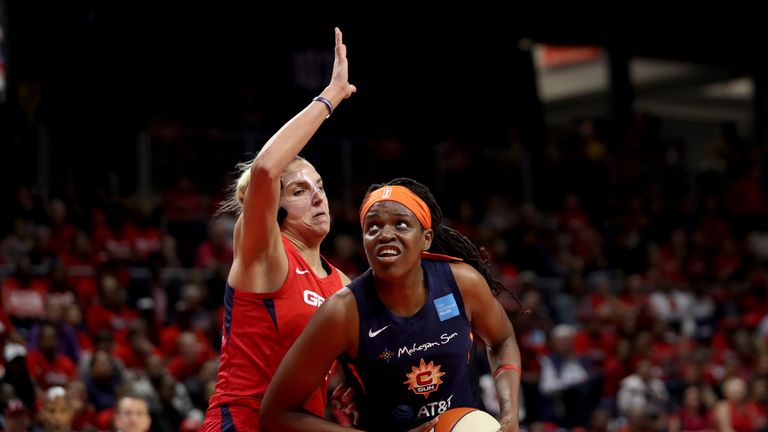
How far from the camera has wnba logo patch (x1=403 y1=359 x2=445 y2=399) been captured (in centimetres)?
408

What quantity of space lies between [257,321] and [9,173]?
30.6 feet

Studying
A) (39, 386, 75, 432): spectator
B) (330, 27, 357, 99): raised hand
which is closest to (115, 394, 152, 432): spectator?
(39, 386, 75, 432): spectator

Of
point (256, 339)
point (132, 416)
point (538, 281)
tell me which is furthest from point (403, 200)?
point (538, 281)

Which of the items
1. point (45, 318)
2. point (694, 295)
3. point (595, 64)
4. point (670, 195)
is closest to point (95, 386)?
point (45, 318)

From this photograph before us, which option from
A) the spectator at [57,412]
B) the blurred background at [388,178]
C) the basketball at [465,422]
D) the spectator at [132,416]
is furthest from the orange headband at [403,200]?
the blurred background at [388,178]

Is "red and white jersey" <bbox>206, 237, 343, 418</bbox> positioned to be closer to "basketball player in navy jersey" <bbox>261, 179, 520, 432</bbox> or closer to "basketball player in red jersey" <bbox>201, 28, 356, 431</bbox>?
"basketball player in red jersey" <bbox>201, 28, 356, 431</bbox>

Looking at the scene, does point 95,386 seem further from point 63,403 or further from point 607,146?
point 607,146

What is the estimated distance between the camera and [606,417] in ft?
40.5

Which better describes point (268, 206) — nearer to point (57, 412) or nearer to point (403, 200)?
point (403, 200)

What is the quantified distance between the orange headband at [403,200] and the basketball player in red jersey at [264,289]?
325mm

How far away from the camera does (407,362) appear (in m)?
4.07

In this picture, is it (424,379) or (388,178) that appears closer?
(424,379)

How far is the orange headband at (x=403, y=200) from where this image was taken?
411cm

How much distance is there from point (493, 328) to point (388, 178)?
11406mm
